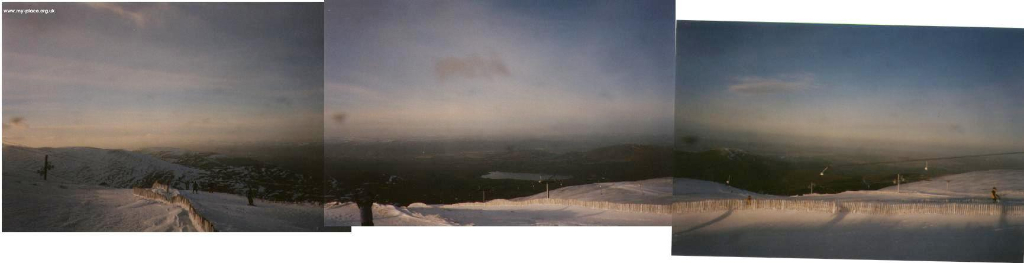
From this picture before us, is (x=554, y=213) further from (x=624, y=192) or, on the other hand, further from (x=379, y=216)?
A: (x=379, y=216)

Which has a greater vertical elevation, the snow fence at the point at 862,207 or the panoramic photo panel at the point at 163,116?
the panoramic photo panel at the point at 163,116

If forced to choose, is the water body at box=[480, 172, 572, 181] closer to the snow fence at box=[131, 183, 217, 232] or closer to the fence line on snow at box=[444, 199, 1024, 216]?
the fence line on snow at box=[444, 199, 1024, 216]

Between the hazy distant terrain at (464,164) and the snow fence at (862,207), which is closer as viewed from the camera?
the snow fence at (862,207)

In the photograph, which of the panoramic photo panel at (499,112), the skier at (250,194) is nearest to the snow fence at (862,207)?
→ the panoramic photo panel at (499,112)

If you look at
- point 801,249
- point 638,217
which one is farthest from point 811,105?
point 638,217

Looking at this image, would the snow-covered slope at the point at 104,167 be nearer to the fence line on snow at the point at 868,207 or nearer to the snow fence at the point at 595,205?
the snow fence at the point at 595,205
